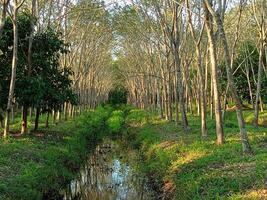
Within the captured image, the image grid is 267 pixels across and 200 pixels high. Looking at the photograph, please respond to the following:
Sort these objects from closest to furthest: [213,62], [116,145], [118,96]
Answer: [213,62] < [116,145] < [118,96]

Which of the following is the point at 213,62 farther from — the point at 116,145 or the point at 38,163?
the point at 116,145

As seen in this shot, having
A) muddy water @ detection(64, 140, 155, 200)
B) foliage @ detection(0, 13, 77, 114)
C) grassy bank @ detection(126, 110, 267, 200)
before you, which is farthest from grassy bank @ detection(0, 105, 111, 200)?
grassy bank @ detection(126, 110, 267, 200)

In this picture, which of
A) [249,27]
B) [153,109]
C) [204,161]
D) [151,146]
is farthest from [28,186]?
[153,109]

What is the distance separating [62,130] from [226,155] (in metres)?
14.1

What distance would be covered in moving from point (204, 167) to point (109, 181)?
15.4 feet

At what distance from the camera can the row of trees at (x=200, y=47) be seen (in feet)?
51.3

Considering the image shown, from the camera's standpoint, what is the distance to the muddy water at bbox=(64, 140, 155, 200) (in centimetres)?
1366

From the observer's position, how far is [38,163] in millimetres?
15289

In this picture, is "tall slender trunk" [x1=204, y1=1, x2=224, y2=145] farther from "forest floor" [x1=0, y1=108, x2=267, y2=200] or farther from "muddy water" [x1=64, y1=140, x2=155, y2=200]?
"muddy water" [x1=64, y1=140, x2=155, y2=200]

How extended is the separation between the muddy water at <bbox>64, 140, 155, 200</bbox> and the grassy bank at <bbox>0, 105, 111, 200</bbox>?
18.6 inches

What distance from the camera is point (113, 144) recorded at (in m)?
27.5

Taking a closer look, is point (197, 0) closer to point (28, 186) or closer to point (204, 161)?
point (204, 161)

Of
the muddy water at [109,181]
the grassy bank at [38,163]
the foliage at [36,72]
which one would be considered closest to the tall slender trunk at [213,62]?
the muddy water at [109,181]

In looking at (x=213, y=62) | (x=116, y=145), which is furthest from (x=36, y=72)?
(x=213, y=62)
